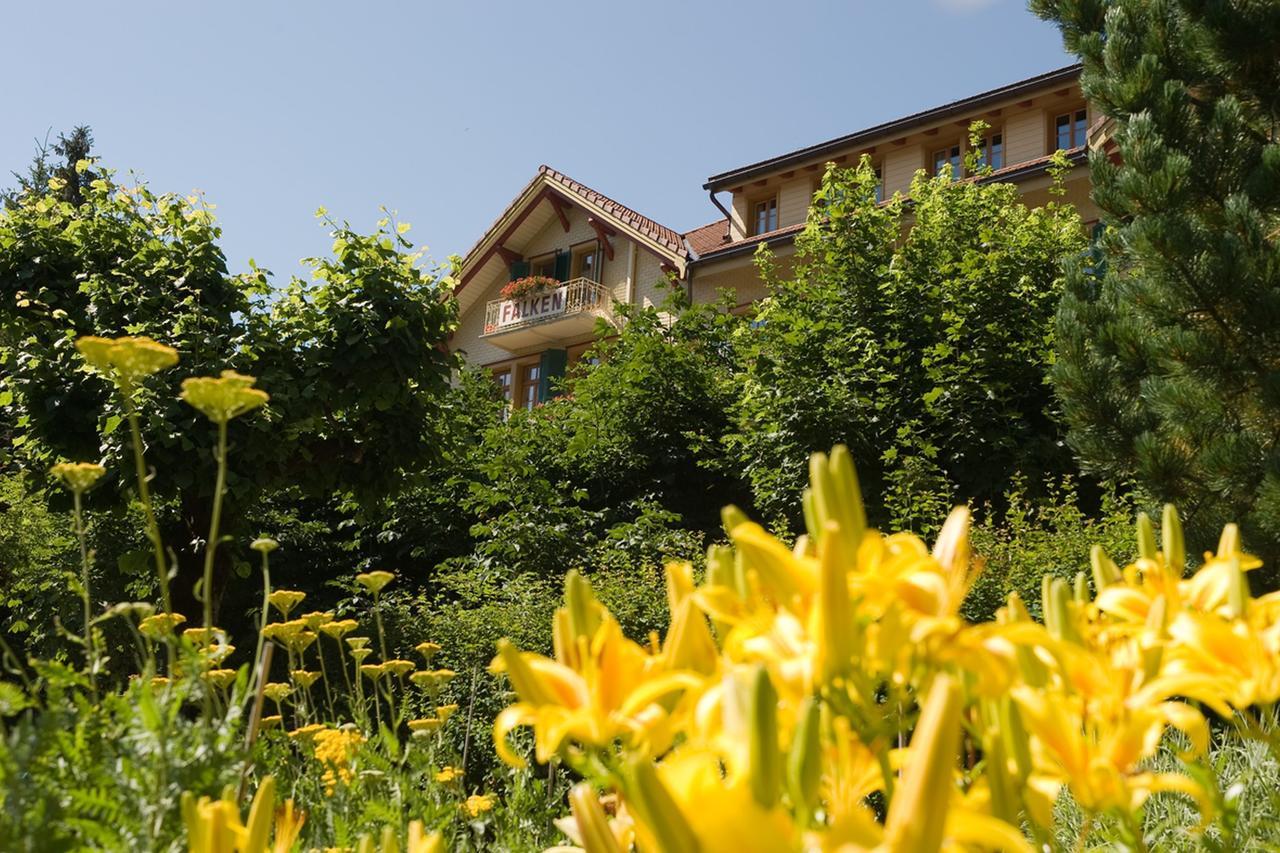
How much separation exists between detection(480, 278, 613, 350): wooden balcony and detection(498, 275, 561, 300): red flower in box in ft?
0.26

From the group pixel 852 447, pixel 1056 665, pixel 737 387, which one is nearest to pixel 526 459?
pixel 737 387

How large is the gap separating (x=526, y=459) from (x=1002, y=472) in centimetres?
523

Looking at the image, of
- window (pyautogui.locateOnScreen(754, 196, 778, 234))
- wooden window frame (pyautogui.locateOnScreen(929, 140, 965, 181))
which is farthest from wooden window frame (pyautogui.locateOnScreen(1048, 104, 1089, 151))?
window (pyautogui.locateOnScreen(754, 196, 778, 234))

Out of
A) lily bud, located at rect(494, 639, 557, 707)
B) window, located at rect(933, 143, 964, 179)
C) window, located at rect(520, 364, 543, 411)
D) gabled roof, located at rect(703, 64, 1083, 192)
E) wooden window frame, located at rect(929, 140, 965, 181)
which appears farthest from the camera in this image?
window, located at rect(520, 364, 543, 411)

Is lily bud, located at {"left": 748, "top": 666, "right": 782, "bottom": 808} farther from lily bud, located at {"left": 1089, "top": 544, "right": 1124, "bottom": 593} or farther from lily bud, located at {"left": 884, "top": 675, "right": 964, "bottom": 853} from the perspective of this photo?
lily bud, located at {"left": 1089, "top": 544, "right": 1124, "bottom": 593}

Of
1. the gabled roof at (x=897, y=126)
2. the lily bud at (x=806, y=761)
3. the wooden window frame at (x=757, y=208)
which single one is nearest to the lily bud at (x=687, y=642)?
the lily bud at (x=806, y=761)

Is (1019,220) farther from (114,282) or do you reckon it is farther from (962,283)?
(114,282)

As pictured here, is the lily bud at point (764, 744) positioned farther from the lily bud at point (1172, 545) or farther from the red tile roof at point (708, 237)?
the red tile roof at point (708, 237)

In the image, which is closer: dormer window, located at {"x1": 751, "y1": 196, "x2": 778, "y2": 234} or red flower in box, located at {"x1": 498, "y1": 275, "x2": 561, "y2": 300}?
dormer window, located at {"x1": 751, "y1": 196, "x2": 778, "y2": 234}

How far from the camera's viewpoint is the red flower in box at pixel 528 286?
19.0 m

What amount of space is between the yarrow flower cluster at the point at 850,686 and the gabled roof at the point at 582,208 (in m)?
16.7

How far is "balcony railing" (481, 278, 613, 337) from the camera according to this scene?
18.7 meters

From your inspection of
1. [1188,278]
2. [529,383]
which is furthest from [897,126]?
[1188,278]

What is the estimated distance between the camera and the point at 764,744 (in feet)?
1.89
